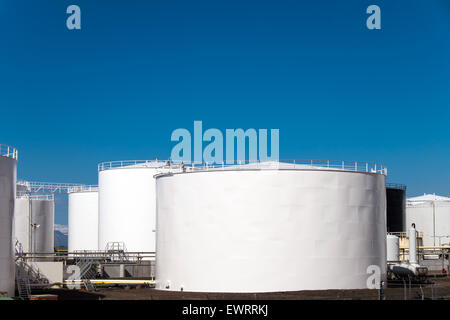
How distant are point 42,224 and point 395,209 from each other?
3304 cm

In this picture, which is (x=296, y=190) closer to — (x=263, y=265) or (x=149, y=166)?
(x=263, y=265)

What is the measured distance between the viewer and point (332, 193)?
36.0 m

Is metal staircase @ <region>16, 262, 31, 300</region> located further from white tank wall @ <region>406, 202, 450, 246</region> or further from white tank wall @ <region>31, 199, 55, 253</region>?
white tank wall @ <region>406, 202, 450, 246</region>

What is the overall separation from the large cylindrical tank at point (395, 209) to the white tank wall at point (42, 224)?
104ft

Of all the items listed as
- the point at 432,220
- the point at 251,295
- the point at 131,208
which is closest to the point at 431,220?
the point at 432,220

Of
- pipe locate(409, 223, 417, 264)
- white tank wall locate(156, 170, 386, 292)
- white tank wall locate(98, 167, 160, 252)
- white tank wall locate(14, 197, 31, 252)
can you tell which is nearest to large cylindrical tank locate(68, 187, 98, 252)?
white tank wall locate(14, 197, 31, 252)

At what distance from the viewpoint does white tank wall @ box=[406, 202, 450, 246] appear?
73.2 m

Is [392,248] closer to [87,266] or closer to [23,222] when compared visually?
[87,266]

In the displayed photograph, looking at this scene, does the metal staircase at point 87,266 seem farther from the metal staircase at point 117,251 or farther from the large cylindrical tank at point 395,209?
the large cylindrical tank at point 395,209

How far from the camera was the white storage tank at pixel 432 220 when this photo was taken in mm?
73125

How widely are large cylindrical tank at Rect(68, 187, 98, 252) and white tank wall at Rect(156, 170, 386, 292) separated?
35308 millimetres

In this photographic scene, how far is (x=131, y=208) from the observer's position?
2179 inches

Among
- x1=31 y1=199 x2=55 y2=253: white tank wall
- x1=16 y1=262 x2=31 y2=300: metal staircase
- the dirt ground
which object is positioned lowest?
the dirt ground
